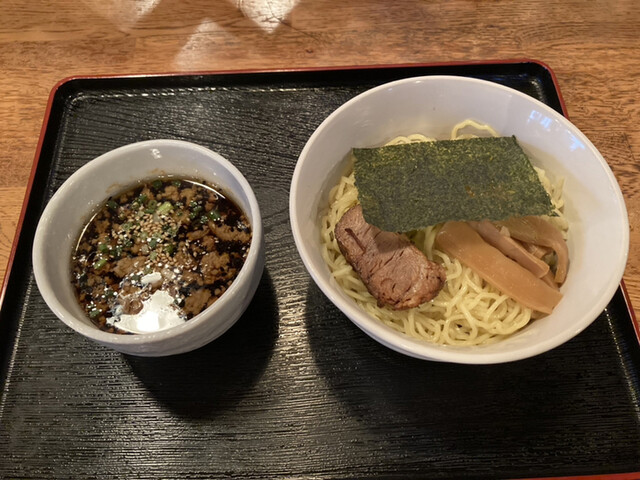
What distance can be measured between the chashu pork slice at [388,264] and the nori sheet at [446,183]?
0.06 m

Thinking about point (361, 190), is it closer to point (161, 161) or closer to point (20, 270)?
point (161, 161)

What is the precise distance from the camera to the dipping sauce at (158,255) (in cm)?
143

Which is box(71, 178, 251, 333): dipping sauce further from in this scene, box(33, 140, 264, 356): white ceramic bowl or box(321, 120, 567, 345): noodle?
box(321, 120, 567, 345): noodle

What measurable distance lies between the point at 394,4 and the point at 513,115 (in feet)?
4.37

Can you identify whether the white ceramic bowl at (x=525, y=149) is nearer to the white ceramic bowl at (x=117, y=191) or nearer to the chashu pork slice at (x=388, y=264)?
the chashu pork slice at (x=388, y=264)

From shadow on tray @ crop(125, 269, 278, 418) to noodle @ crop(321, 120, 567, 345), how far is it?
0.32 metres

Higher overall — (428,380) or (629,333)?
(629,333)

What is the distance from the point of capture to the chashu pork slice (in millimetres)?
1366

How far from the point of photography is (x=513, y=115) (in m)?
1.57

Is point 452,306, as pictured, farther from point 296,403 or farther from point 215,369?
point 215,369

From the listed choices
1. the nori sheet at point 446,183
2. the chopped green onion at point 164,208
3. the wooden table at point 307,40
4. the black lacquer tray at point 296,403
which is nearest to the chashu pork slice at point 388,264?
the nori sheet at point 446,183

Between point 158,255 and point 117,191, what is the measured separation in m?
0.30

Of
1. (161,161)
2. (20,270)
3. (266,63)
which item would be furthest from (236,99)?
(20,270)

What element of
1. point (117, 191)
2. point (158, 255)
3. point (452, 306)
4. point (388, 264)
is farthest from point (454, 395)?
point (117, 191)
